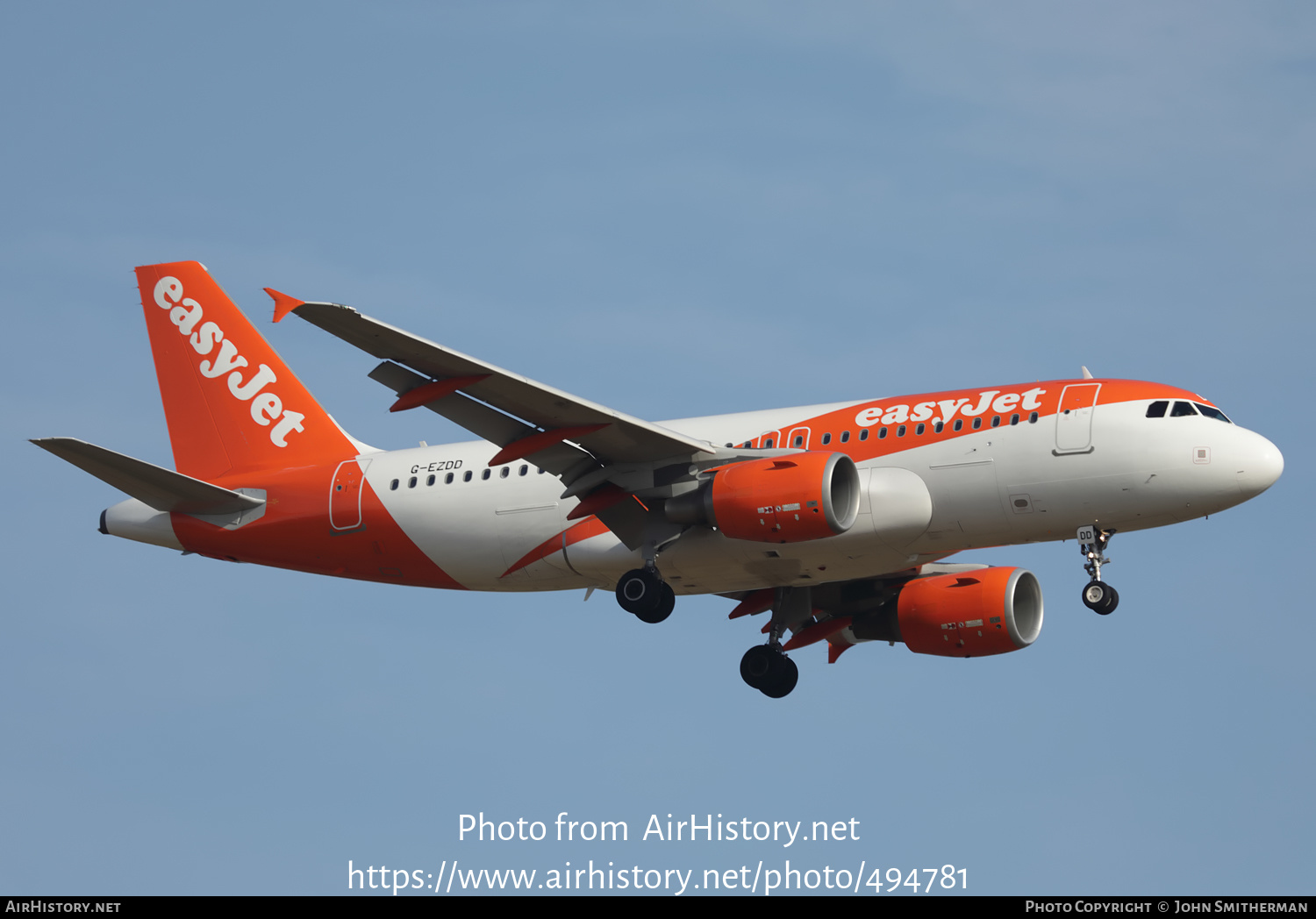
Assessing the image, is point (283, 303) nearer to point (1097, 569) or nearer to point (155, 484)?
point (155, 484)

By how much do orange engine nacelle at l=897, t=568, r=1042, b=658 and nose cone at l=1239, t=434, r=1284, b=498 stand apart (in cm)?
615

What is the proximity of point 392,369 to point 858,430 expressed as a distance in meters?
9.13

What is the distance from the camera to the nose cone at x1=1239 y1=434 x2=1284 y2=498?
31578 mm

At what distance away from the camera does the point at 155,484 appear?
37.1 m

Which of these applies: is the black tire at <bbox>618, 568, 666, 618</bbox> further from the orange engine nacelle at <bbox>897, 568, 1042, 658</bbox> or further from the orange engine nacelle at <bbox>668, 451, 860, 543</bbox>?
the orange engine nacelle at <bbox>897, 568, 1042, 658</bbox>

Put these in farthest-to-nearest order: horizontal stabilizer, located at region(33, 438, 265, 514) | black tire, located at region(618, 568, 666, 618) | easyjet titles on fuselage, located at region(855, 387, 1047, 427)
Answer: horizontal stabilizer, located at region(33, 438, 265, 514)
black tire, located at region(618, 568, 666, 618)
easyjet titles on fuselage, located at region(855, 387, 1047, 427)

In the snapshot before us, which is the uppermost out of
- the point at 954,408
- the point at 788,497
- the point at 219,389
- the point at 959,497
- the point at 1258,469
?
the point at 219,389

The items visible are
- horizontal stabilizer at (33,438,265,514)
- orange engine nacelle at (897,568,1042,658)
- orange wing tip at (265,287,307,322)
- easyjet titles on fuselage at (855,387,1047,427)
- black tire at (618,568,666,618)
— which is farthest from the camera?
orange engine nacelle at (897,568,1042,658)

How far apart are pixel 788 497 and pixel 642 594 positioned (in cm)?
387

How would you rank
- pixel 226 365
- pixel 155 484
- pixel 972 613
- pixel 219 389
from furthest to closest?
pixel 226 365 < pixel 219 389 < pixel 155 484 < pixel 972 613

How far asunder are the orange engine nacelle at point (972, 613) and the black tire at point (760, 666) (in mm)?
3034

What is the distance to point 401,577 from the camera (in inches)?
1480

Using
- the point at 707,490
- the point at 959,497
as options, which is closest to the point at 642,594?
the point at 707,490

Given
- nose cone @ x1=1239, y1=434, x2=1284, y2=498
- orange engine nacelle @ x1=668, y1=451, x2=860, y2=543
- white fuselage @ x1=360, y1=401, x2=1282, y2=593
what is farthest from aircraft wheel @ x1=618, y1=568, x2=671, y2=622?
nose cone @ x1=1239, y1=434, x2=1284, y2=498
